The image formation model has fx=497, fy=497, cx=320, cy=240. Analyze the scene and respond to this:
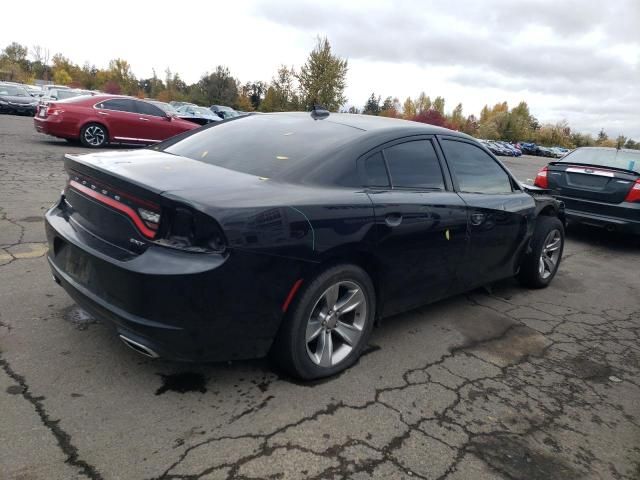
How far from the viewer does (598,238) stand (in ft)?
26.6

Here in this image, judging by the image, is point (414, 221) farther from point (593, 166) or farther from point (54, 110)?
point (54, 110)

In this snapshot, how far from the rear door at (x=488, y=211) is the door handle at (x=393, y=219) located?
84 cm

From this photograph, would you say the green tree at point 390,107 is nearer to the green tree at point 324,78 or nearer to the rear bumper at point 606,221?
the green tree at point 324,78

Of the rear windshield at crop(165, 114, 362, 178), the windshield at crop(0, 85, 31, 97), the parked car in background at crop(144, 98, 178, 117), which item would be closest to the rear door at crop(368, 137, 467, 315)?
the rear windshield at crop(165, 114, 362, 178)

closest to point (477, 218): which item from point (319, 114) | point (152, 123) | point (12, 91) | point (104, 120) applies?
point (319, 114)

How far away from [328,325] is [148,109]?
468 inches

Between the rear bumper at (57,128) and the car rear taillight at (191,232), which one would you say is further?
the rear bumper at (57,128)

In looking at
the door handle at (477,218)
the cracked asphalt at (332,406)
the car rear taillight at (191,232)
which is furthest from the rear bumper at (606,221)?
the car rear taillight at (191,232)

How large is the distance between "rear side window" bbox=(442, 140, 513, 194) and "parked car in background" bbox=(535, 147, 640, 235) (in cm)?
343

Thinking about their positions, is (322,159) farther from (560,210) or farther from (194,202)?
(560,210)

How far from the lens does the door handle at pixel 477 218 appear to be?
12.1 feet

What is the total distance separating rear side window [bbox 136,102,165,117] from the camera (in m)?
12.9

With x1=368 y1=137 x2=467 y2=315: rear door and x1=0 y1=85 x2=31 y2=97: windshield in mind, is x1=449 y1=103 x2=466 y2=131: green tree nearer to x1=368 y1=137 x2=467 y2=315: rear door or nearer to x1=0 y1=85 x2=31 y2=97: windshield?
x1=0 y1=85 x2=31 y2=97: windshield

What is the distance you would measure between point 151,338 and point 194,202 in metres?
0.66
